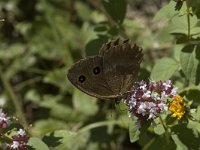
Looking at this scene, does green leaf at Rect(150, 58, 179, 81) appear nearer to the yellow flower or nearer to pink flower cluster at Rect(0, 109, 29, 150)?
the yellow flower

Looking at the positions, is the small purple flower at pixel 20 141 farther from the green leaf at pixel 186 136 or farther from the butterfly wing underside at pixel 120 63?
the green leaf at pixel 186 136

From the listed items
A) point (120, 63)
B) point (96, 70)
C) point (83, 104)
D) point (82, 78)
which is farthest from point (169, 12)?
point (83, 104)

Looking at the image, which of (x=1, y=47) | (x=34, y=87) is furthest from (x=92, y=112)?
(x=1, y=47)

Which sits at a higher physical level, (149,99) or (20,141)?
(149,99)

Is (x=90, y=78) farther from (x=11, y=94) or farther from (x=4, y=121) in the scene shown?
(x=11, y=94)

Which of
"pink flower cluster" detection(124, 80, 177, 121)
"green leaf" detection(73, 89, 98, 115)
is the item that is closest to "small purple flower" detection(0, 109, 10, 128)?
"pink flower cluster" detection(124, 80, 177, 121)

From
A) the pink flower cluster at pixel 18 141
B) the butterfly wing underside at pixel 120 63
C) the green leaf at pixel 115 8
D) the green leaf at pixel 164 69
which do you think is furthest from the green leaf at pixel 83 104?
the pink flower cluster at pixel 18 141
